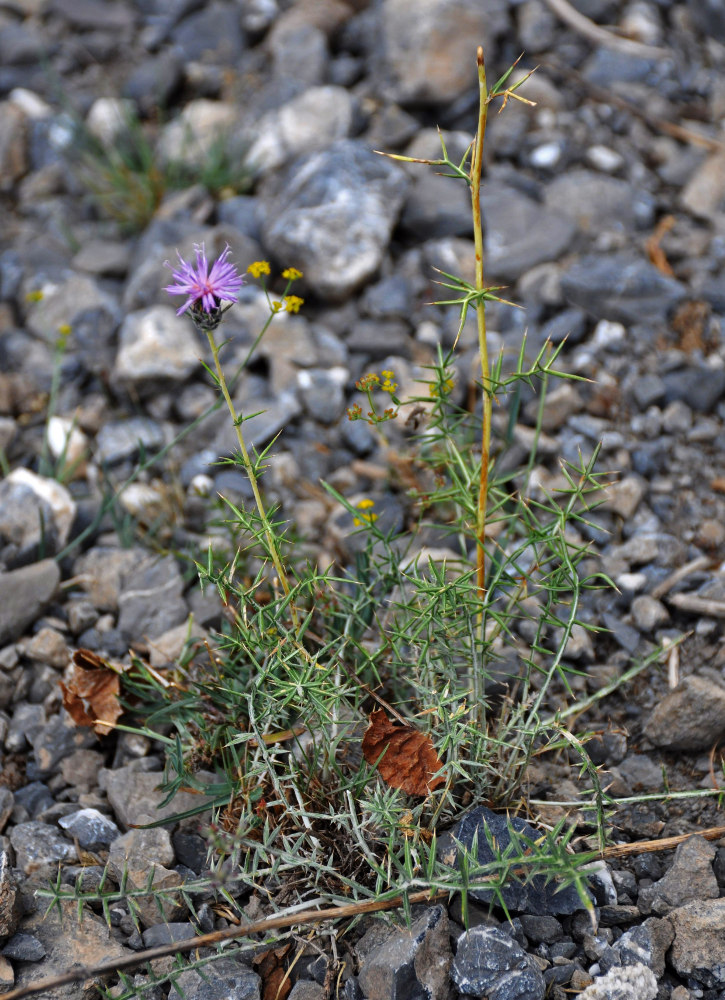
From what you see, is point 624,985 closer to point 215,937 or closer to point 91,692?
point 215,937

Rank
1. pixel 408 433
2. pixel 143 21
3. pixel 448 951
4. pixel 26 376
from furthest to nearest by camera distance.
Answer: pixel 143 21
pixel 26 376
pixel 408 433
pixel 448 951

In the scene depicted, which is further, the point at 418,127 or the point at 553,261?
the point at 418,127

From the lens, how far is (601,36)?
429 cm

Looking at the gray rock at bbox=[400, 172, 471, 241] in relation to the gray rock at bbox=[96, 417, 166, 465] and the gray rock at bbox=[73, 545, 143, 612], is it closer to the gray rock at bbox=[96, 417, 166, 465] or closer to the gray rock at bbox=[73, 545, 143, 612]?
the gray rock at bbox=[96, 417, 166, 465]

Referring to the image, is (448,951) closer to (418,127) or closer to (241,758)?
(241,758)

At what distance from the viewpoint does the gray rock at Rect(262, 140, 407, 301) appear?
11.5 feet

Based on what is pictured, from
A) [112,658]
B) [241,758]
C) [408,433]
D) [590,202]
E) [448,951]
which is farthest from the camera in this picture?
[590,202]

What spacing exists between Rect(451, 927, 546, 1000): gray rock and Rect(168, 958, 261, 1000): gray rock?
0.40 meters

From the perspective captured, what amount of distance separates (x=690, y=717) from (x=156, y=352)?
2153mm

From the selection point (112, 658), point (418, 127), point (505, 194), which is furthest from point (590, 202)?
point (112, 658)

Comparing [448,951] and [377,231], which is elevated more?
[377,231]

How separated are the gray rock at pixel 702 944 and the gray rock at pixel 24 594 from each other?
1.82 m

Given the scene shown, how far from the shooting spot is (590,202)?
3.78 m

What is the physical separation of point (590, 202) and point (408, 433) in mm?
1457
